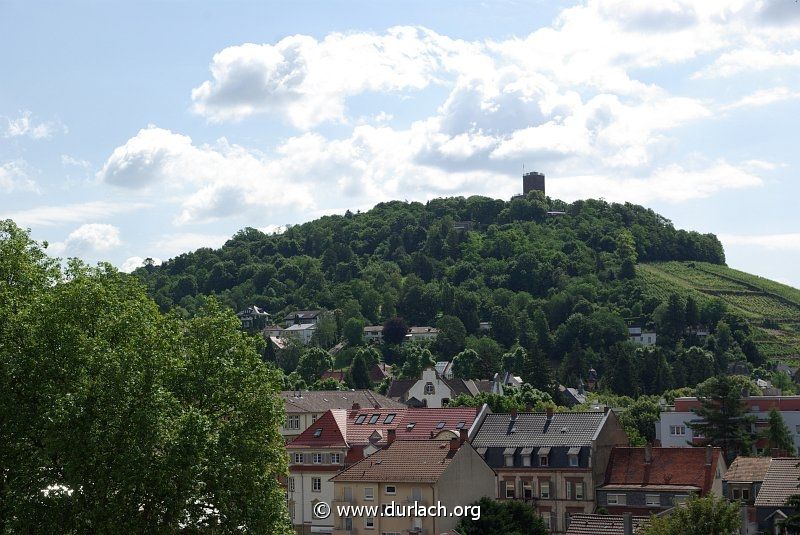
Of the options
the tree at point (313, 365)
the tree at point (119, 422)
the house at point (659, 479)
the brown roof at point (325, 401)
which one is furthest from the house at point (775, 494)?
the tree at point (313, 365)

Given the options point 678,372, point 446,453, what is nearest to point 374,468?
point 446,453

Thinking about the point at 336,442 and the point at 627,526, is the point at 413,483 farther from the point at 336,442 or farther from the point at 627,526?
the point at 627,526

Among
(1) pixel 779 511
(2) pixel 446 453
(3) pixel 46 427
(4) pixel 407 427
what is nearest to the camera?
(3) pixel 46 427

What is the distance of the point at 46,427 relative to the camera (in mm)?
32969

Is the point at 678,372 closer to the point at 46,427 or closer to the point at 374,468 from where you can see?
the point at 374,468

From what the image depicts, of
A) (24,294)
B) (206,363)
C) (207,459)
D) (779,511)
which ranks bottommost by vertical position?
(779,511)

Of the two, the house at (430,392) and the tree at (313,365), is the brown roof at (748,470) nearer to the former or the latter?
the house at (430,392)

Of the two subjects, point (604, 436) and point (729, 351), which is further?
point (729, 351)

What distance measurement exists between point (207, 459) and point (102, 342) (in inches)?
181

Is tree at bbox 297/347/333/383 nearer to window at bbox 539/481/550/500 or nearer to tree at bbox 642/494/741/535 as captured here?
window at bbox 539/481/550/500

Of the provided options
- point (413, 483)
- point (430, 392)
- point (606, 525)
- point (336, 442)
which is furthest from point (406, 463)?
point (430, 392)

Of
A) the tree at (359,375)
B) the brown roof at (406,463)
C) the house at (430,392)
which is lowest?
the brown roof at (406,463)

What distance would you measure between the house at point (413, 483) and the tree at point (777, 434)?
3219 centimetres

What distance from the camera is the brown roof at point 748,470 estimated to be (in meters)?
62.6
